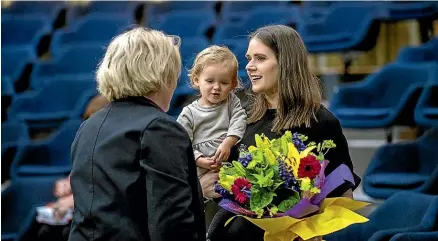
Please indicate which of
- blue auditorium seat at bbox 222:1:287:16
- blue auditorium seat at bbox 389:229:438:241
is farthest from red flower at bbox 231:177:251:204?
blue auditorium seat at bbox 222:1:287:16

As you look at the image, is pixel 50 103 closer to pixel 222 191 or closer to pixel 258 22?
pixel 258 22

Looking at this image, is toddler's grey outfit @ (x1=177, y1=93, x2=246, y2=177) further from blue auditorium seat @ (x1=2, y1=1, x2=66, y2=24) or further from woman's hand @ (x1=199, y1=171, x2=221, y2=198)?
blue auditorium seat @ (x1=2, y1=1, x2=66, y2=24)

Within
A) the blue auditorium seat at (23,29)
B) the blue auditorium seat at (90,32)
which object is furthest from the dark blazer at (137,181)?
the blue auditorium seat at (23,29)

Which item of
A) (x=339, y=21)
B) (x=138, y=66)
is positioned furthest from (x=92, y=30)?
(x=138, y=66)

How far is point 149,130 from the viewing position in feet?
6.46

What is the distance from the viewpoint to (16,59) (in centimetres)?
694

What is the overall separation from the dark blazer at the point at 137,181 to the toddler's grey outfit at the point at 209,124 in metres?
0.47

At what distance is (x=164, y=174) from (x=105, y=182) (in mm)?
163

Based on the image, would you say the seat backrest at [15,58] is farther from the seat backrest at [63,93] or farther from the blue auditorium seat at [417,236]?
the blue auditorium seat at [417,236]

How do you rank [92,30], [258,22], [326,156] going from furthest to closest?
[92,30], [258,22], [326,156]

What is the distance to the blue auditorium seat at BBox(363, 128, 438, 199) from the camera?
4.53 meters

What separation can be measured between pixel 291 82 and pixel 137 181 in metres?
0.69

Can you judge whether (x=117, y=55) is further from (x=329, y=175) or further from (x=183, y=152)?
(x=329, y=175)

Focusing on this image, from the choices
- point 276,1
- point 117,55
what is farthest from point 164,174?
point 276,1
